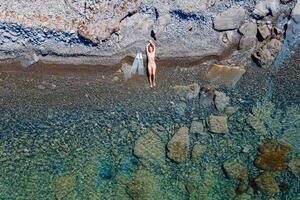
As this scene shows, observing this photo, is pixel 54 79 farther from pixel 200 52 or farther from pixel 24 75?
pixel 200 52

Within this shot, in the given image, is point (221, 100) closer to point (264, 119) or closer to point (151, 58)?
point (264, 119)

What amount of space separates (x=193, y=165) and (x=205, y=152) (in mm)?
268

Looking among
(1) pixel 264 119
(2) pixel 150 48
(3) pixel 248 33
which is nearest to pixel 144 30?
(2) pixel 150 48

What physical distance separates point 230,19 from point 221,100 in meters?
1.20

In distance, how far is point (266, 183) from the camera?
23.8ft

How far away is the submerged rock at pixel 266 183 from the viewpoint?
286 inches

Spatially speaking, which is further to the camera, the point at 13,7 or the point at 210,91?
the point at 210,91

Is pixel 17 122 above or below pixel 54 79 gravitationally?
below

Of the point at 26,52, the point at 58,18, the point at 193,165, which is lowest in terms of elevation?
the point at 193,165

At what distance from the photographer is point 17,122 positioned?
281 inches

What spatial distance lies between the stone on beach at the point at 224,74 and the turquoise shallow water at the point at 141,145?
0.17m

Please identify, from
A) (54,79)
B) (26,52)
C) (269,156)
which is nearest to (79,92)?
(54,79)

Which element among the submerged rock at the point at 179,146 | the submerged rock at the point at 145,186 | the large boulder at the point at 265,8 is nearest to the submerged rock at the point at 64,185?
the submerged rock at the point at 145,186

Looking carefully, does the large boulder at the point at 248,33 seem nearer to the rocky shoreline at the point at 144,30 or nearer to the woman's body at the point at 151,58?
the rocky shoreline at the point at 144,30
